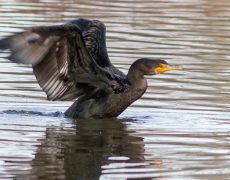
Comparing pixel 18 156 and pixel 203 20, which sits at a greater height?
pixel 18 156

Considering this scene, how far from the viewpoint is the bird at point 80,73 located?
1165 cm

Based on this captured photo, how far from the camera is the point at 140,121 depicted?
41.3ft

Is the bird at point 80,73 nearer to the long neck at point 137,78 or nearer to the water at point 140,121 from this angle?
the long neck at point 137,78

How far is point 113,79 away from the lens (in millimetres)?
12750

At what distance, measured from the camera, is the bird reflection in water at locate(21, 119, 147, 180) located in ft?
31.8

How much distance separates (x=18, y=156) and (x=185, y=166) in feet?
5.17

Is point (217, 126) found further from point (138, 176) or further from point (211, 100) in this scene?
point (138, 176)

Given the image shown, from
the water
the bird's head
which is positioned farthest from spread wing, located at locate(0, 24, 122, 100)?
the water

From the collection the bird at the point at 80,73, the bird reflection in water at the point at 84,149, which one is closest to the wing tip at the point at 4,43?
the bird at the point at 80,73

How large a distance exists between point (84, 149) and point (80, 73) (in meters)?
1.76

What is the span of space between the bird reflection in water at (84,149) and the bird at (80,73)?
0.24 m

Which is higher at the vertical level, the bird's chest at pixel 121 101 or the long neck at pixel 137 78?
the long neck at pixel 137 78

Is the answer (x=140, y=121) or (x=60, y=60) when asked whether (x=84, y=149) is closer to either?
(x=60, y=60)

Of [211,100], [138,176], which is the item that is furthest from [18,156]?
[211,100]
